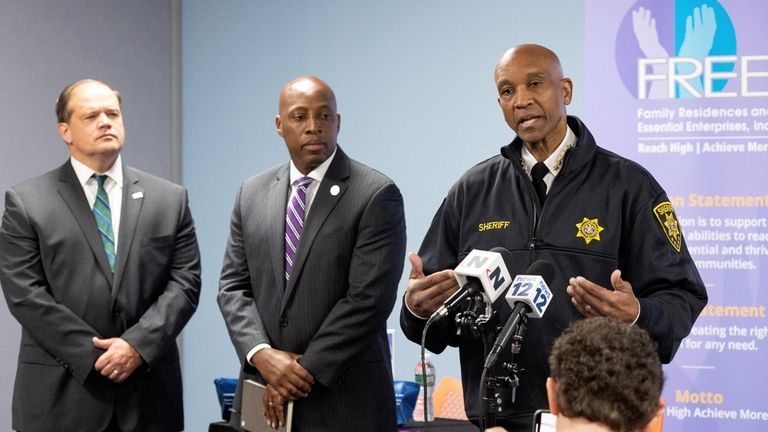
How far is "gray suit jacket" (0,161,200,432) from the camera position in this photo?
12.6ft

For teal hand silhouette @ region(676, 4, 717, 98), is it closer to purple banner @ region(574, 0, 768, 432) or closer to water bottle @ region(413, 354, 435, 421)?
purple banner @ region(574, 0, 768, 432)

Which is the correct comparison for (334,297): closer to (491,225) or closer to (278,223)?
(278,223)

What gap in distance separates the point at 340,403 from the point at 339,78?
2977 mm

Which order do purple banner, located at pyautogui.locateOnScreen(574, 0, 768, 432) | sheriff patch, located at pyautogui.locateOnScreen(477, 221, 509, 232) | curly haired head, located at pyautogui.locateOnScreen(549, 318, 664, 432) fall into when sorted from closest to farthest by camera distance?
curly haired head, located at pyautogui.locateOnScreen(549, 318, 664, 432) → sheriff patch, located at pyautogui.locateOnScreen(477, 221, 509, 232) → purple banner, located at pyautogui.locateOnScreen(574, 0, 768, 432)

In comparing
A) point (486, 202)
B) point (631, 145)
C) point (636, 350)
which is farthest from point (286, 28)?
point (636, 350)

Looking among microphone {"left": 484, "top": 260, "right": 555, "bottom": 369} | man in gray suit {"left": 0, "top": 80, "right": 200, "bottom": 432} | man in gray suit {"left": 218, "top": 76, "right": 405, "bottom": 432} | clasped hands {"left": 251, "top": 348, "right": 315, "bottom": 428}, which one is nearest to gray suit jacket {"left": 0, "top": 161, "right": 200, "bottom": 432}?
man in gray suit {"left": 0, "top": 80, "right": 200, "bottom": 432}

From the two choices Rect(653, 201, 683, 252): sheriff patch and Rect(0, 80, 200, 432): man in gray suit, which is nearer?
Rect(653, 201, 683, 252): sheriff patch

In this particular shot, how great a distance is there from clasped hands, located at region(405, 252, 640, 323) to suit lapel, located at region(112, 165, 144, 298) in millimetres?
1516

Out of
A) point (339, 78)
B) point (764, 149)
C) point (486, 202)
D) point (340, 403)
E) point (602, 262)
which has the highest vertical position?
point (339, 78)

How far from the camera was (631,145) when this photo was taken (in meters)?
5.16

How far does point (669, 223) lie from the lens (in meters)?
2.95

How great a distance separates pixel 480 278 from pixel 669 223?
81cm

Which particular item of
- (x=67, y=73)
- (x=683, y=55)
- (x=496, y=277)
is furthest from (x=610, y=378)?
(x=67, y=73)

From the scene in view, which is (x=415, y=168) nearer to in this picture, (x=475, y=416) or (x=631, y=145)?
(x=631, y=145)
